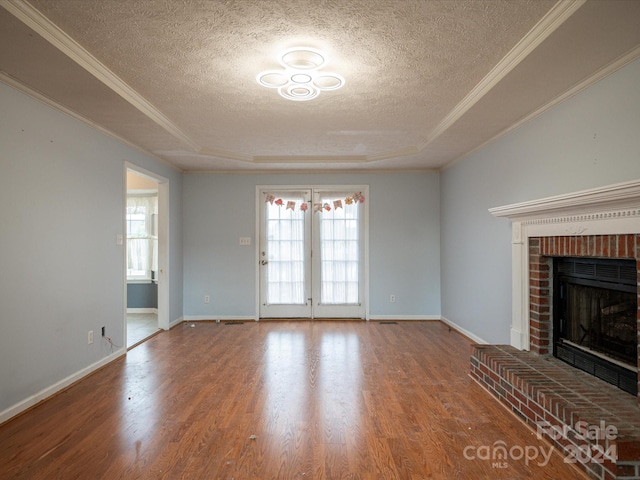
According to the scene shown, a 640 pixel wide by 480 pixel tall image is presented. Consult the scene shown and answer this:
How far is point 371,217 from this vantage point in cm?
588

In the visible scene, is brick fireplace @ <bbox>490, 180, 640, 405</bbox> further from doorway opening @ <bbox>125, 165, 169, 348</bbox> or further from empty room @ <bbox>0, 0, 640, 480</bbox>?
doorway opening @ <bbox>125, 165, 169, 348</bbox>

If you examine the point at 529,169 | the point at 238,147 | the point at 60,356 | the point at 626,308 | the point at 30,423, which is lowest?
the point at 30,423

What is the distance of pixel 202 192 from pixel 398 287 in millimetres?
3373

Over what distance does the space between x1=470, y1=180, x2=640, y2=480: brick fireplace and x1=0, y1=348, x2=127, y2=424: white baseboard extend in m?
3.44

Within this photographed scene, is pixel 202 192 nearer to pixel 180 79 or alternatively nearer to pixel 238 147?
pixel 238 147

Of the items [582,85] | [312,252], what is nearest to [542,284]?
[582,85]

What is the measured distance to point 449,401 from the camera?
286 cm

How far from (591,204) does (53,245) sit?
12.8 feet

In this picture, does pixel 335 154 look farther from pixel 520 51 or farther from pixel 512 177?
pixel 520 51

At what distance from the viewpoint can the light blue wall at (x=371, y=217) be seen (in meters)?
5.88

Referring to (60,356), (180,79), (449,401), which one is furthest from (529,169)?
(60,356)

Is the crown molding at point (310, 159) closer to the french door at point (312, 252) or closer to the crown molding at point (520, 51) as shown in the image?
the french door at point (312, 252)

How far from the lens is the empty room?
6.72 feet

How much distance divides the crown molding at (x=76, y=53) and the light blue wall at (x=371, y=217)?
2.43 meters
